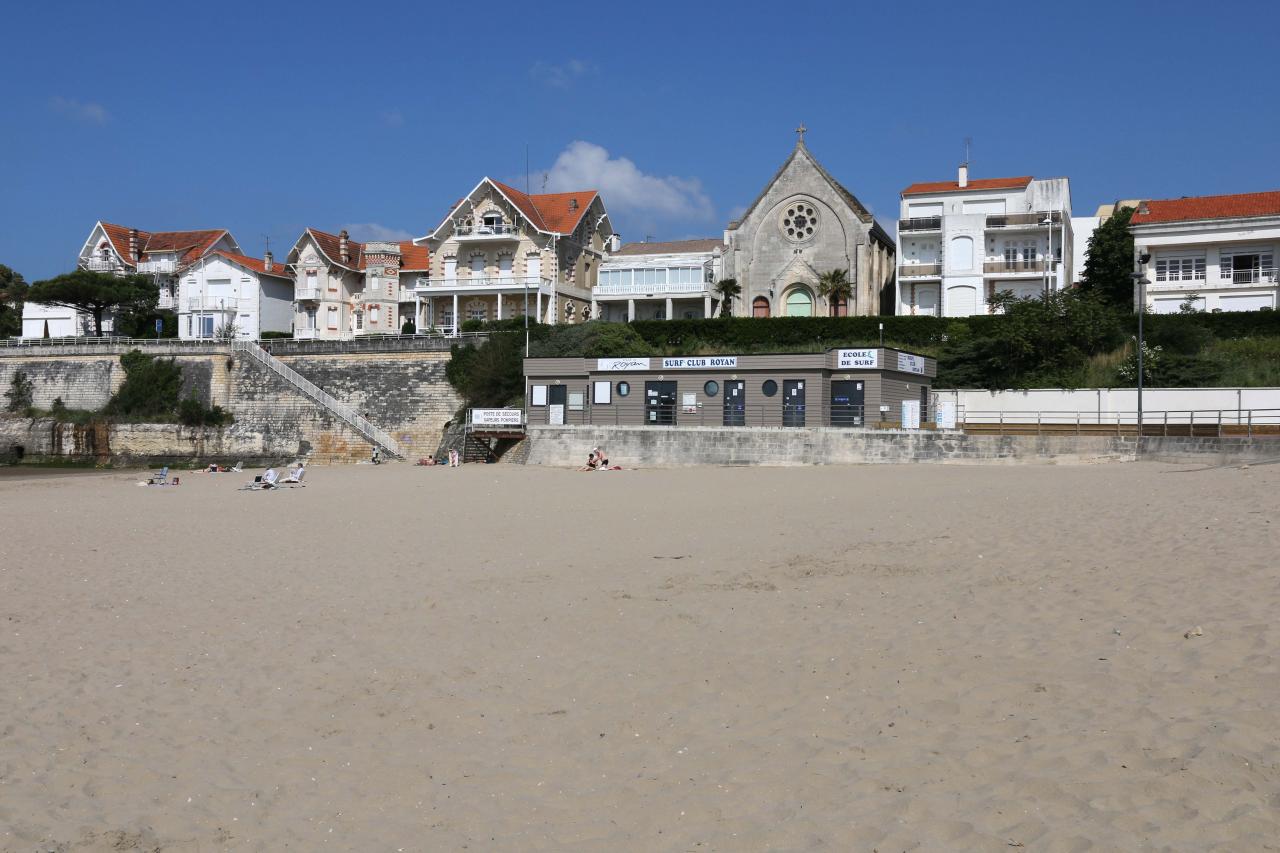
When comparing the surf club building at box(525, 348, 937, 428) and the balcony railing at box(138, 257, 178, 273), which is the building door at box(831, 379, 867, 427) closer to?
the surf club building at box(525, 348, 937, 428)

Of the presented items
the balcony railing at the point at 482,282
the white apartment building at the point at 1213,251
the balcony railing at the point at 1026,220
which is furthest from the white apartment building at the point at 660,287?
the white apartment building at the point at 1213,251

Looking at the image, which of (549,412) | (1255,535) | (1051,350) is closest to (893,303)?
(1051,350)

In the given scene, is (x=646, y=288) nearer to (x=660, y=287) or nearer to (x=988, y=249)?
(x=660, y=287)

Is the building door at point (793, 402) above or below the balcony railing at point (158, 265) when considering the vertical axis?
below

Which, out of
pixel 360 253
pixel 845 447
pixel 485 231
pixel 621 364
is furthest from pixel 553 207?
pixel 845 447

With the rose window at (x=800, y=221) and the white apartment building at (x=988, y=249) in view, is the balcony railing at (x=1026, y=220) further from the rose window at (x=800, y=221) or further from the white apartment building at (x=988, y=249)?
the rose window at (x=800, y=221)

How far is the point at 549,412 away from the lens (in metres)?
34.7

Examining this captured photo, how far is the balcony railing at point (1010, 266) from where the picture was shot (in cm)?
4662

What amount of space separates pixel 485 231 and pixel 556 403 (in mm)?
21324

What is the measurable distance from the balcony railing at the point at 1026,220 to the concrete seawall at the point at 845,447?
23174mm

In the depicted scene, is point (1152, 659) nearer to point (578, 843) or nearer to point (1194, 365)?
point (578, 843)

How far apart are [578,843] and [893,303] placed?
48.4 m

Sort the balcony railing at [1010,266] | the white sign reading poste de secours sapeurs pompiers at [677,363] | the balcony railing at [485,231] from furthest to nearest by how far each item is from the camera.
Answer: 1. the balcony railing at [485,231]
2. the balcony railing at [1010,266]
3. the white sign reading poste de secours sapeurs pompiers at [677,363]

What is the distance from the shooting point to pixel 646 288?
5272cm
